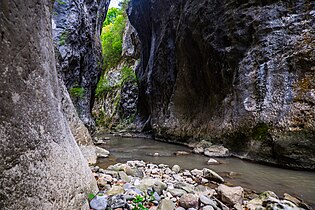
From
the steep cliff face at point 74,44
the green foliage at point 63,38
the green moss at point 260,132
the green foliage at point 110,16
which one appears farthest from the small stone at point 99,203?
the green foliage at point 110,16

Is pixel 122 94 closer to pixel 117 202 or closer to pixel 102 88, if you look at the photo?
pixel 102 88

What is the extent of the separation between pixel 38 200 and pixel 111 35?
1363 inches

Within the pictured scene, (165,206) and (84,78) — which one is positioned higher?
(84,78)

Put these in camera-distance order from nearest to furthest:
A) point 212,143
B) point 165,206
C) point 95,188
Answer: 1. point 165,206
2. point 95,188
3. point 212,143

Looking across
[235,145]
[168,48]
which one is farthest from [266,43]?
[168,48]

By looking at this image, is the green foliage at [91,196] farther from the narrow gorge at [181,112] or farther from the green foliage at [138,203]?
the green foliage at [138,203]

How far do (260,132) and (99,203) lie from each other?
4.91 m

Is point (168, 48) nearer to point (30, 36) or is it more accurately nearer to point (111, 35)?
point (30, 36)

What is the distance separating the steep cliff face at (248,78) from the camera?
507 cm

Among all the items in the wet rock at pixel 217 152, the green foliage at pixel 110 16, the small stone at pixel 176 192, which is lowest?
the wet rock at pixel 217 152

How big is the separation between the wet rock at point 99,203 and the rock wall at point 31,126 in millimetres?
62

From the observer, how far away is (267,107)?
18.8ft

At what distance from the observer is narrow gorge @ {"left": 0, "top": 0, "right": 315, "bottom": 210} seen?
4.97 ft

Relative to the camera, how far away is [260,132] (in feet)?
18.6
